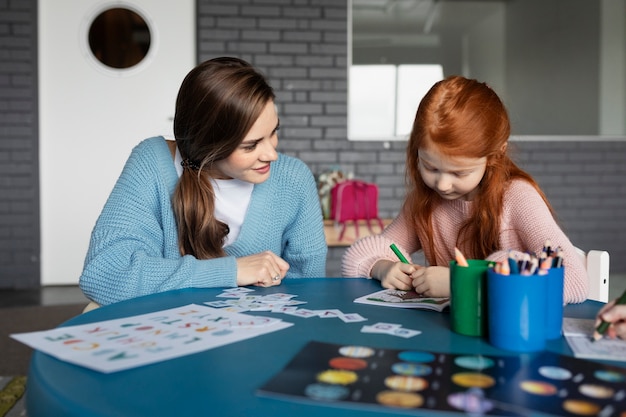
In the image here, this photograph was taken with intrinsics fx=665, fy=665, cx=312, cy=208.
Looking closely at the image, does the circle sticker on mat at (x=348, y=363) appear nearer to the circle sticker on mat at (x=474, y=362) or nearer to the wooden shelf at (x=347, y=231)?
the circle sticker on mat at (x=474, y=362)

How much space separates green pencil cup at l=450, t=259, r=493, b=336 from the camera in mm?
964

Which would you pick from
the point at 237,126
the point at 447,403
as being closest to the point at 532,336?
the point at 447,403

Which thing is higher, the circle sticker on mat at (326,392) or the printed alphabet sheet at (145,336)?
the printed alphabet sheet at (145,336)

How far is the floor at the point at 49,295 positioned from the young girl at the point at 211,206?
2619 millimetres

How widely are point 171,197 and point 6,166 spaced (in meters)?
3.28

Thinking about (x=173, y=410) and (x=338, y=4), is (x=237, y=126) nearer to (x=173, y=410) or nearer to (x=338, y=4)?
(x=173, y=410)

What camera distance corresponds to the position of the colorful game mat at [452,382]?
26.7 inches

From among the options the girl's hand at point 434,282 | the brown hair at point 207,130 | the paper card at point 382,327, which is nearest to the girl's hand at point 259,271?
the brown hair at point 207,130

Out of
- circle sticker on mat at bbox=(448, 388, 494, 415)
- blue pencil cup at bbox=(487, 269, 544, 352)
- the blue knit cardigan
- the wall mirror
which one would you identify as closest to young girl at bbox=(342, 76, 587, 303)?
the blue knit cardigan

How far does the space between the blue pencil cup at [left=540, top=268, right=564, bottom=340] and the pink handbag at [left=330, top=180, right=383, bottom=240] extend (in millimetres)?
2934

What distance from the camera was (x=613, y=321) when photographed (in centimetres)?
94

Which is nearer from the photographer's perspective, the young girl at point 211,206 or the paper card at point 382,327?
the paper card at point 382,327

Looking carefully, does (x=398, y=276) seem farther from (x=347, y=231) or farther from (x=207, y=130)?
(x=347, y=231)

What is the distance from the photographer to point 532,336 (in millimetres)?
889
